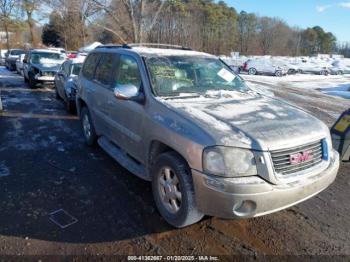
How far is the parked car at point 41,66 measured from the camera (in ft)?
44.9

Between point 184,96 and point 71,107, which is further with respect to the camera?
point 71,107

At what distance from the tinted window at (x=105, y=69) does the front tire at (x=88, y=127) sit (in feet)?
2.80

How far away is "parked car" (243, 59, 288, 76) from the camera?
29897 millimetres

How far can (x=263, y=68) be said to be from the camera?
30.2 metres

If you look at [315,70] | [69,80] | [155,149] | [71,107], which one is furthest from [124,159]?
[315,70]

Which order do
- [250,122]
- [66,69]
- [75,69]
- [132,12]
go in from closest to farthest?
[250,122] < [75,69] < [66,69] < [132,12]

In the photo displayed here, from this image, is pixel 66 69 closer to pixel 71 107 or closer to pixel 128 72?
pixel 71 107

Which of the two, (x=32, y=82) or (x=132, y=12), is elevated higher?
(x=132, y=12)

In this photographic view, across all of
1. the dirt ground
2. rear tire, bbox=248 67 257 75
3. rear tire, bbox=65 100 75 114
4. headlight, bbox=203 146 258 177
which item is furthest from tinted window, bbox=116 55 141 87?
rear tire, bbox=248 67 257 75

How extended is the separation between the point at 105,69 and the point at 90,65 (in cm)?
84

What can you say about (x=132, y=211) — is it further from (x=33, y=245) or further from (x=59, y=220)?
(x=33, y=245)

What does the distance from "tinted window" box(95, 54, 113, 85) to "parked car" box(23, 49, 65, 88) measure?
31.0 feet

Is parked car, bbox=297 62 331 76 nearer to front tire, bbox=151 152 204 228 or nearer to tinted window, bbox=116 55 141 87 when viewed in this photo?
tinted window, bbox=116 55 141 87

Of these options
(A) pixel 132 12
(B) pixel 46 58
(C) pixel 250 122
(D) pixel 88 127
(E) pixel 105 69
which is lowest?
(D) pixel 88 127
